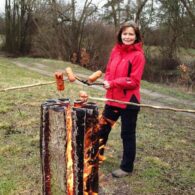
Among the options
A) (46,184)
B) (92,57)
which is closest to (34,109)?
(46,184)

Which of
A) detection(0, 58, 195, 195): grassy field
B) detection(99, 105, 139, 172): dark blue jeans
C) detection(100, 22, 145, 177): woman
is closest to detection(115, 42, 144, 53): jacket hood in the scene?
detection(100, 22, 145, 177): woman

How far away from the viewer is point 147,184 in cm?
422

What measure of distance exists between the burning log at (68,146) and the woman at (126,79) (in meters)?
0.80

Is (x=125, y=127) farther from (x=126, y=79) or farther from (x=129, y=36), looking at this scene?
(x=129, y=36)

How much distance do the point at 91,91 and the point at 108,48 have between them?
36.5 feet

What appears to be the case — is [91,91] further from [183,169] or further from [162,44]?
[162,44]

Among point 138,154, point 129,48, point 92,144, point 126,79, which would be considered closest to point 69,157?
A: point 92,144

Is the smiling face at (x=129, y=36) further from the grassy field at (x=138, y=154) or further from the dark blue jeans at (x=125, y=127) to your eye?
the grassy field at (x=138, y=154)

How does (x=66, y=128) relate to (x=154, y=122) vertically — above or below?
above

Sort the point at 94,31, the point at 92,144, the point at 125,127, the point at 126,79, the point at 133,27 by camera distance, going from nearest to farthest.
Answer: the point at 92,144
the point at 126,79
the point at 133,27
the point at 125,127
the point at 94,31

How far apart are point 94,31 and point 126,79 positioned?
1847 centimetres

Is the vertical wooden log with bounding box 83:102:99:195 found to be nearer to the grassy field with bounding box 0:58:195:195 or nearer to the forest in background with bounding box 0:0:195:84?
the grassy field with bounding box 0:58:195:195

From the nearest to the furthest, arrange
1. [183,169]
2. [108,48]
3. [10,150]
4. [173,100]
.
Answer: [183,169]
[10,150]
[173,100]
[108,48]

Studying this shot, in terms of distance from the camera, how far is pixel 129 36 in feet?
13.1
